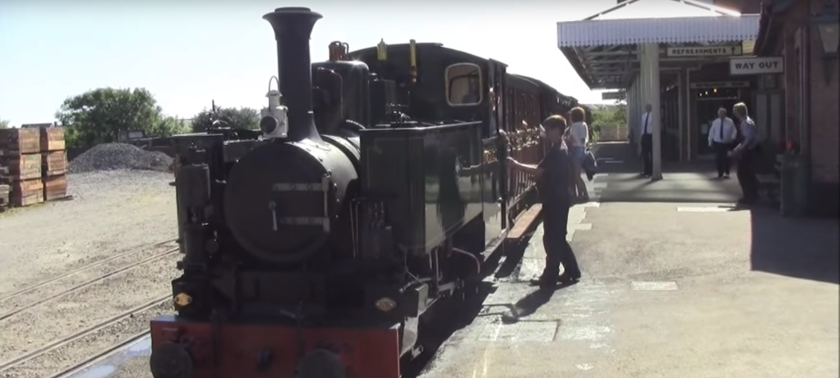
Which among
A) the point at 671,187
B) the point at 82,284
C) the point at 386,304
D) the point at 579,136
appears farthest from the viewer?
the point at 671,187

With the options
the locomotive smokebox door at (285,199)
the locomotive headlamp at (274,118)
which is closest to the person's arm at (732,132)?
the locomotive smokebox door at (285,199)

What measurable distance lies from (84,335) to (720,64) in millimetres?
19383

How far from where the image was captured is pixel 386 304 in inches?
218

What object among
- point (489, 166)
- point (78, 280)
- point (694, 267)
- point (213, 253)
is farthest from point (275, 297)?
point (78, 280)

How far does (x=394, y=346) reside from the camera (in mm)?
5406

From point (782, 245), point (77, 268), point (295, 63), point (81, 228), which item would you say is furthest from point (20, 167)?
point (782, 245)

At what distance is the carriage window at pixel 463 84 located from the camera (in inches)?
324

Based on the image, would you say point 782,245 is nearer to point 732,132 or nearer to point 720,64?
point 732,132

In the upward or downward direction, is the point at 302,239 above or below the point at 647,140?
below

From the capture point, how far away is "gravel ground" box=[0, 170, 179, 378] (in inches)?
339

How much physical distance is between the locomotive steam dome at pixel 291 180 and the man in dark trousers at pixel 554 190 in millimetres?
3085

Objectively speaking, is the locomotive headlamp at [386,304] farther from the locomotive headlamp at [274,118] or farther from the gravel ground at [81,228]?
the gravel ground at [81,228]

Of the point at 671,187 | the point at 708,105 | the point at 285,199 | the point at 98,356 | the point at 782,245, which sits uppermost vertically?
the point at 708,105

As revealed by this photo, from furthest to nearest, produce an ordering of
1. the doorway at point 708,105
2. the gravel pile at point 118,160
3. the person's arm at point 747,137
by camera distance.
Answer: the gravel pile at point 118,160 < the doorway at point 708,105 < the person's arm at point 747,137
